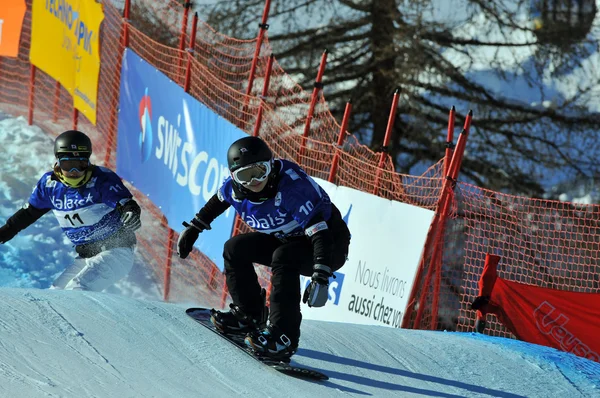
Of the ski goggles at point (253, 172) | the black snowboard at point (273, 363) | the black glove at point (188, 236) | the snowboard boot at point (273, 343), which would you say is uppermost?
the ski goggles at point (253, 172)

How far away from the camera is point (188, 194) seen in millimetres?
10516

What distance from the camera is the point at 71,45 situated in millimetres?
13438

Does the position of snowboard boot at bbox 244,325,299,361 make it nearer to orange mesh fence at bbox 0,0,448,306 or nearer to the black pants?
the black pants

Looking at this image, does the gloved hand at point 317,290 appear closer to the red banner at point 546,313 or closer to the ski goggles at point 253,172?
the ski goggles at point 253,172

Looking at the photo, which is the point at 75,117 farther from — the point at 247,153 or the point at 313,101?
the point at 247,153

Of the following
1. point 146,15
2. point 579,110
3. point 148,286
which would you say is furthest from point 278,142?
point 579,110

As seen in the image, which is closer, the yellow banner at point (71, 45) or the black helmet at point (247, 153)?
the black helmet at point (247, 153)

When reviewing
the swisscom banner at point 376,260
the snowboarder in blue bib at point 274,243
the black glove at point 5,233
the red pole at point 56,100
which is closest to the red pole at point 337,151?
the swisscom banner at point 376,260

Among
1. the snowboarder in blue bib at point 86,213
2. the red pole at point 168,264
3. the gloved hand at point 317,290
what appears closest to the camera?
the gloved hand at point 317,290

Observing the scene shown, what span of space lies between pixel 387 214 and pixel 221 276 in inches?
120

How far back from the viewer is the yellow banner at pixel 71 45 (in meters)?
12.7

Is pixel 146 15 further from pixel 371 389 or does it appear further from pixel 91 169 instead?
pixel 371 389

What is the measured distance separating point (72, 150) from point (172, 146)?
13.1 ft

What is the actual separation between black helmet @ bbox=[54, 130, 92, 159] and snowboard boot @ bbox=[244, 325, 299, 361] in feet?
7.61
